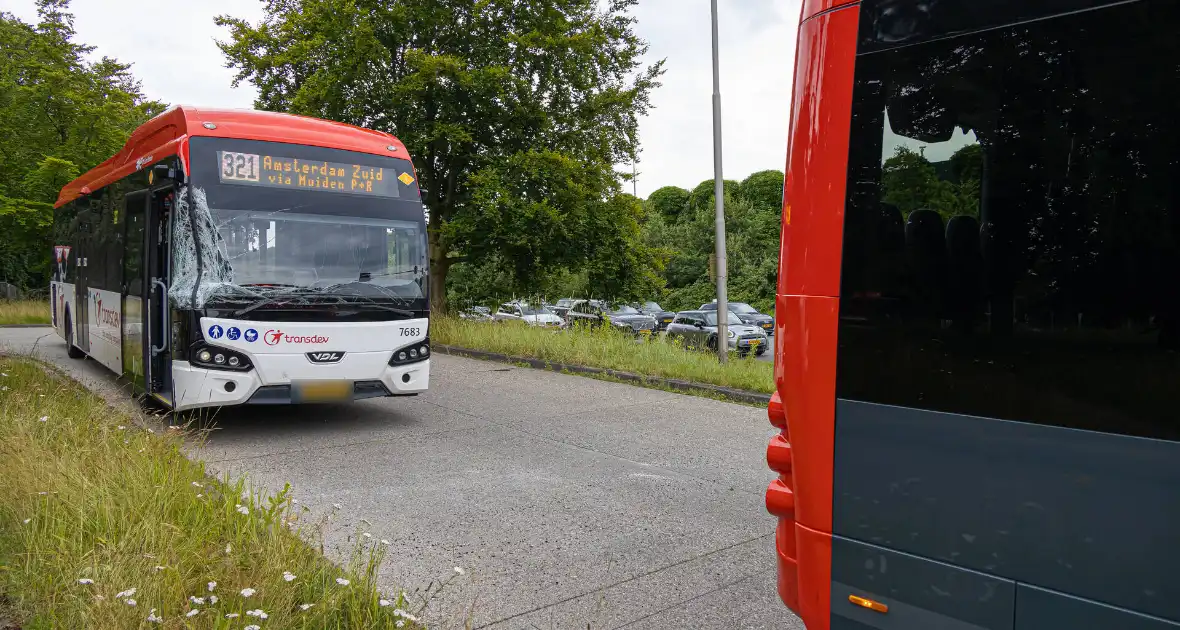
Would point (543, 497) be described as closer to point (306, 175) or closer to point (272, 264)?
point (272, 264)

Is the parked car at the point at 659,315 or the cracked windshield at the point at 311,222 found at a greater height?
the cracked windshield at the point at 311,222

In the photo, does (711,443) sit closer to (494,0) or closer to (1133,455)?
(1133,455)

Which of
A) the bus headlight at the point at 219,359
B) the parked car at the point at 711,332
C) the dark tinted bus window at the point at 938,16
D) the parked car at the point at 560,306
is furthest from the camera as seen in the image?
the parked car at the point at 560,306

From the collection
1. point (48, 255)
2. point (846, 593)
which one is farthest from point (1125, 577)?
point (48, 255)

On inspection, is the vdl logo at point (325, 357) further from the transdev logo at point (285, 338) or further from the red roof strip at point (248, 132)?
the red roof strip at point (248, 132)

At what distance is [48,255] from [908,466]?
32576 mm

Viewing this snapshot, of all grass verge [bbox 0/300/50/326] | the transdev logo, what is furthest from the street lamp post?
grass verge [bbox 0/300/50/326]

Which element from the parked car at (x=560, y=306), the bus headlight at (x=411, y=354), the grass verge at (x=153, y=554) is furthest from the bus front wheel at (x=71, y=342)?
the parked car at (x=560, y=306)

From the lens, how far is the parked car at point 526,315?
59.4ft

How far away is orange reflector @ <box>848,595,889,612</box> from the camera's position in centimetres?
243

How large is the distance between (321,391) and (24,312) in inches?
924

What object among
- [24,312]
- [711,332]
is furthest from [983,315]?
[24,312]

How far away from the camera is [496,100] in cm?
1928

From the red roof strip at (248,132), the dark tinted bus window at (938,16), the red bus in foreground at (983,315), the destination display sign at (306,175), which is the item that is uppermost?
the red roof strip at (248,132)
